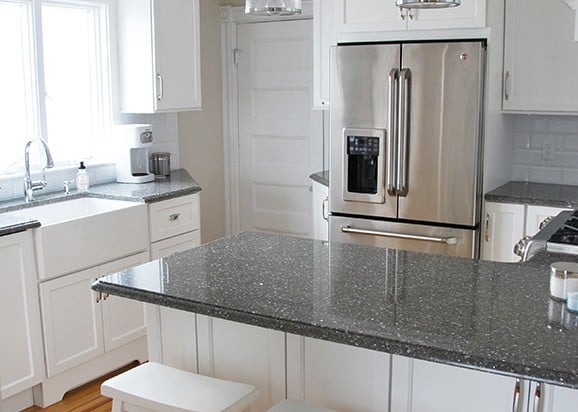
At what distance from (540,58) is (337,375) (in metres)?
2.51

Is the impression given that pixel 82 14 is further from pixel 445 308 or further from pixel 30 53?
pixel 445 308

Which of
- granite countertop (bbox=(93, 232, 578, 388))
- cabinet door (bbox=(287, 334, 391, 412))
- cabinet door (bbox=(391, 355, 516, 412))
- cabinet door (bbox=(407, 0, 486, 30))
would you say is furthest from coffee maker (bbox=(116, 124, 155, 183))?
cabinet door (bbox=(391, 355, 516, 412))

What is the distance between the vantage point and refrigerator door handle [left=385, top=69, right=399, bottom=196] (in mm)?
3703

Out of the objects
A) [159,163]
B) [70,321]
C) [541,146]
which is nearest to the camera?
[70,321]

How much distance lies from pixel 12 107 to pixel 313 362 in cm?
261

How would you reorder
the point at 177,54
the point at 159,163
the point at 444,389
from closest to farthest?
the point at 444,389 < the point at 177,54 < the point at 159,163

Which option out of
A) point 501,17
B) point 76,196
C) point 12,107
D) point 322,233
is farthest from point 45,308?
point 501,17

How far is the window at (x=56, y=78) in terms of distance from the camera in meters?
3.86

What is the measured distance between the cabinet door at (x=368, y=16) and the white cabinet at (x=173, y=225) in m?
1.33

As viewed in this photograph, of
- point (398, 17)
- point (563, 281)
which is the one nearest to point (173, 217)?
point (398, 17)

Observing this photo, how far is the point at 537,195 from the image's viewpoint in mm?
3768

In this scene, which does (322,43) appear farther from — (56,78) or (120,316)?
(120,316)

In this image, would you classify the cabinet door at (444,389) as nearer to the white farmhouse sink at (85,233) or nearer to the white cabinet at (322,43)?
the white farmhouse sink at (85,233)

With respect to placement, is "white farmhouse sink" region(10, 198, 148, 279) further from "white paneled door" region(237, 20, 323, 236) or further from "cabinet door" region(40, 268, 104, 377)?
"white paneled door" region(237, 20, 323, 236)
